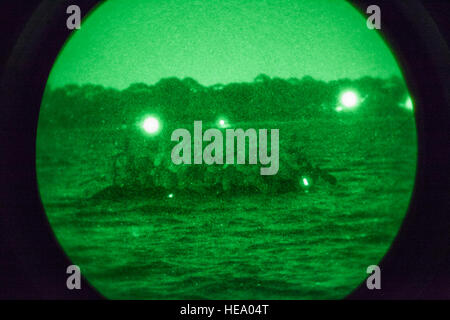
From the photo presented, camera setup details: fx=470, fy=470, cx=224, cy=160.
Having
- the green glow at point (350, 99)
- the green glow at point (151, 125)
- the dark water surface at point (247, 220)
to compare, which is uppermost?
the green glow at point (350, 99)

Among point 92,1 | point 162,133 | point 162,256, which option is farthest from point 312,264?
point 92,1

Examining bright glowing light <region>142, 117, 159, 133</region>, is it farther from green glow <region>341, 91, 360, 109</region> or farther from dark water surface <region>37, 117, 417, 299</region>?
green glow <region>341, 91, 360, 109</region>

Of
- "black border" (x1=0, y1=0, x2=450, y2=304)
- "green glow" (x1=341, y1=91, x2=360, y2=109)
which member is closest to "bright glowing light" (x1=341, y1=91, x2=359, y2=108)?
"green glow" (x1=341, y1=91, x2=360, y2=109)

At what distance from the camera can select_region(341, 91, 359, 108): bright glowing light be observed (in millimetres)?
2016

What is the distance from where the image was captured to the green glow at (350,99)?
2.02 metres

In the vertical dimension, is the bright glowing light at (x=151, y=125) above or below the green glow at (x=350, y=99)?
below

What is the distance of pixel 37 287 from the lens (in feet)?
6.98

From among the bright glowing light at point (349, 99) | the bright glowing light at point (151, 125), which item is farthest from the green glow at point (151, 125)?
the bright glowing light at point (349, 99)

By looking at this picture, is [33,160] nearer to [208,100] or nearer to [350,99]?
[208,100]

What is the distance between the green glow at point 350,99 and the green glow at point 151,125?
0.81m

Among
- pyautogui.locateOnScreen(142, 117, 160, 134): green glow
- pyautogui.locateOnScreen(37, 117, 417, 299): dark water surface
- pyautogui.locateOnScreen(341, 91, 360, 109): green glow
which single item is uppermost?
pyautogui.locateOnScreen(341, 91, 360, 109): green glow

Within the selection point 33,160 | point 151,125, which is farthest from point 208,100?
point 33,160

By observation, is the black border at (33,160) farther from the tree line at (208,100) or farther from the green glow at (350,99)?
the green glow at (350,99)

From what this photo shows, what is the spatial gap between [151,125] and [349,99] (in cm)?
86
